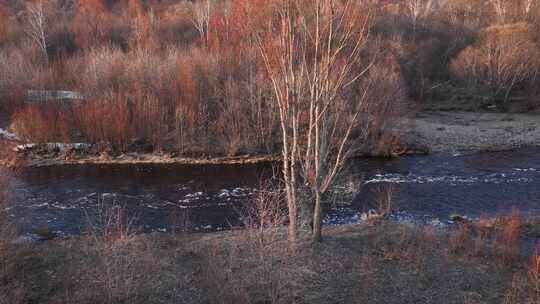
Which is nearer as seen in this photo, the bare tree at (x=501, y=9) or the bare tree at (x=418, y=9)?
the bare tree at (x=501, y=9)

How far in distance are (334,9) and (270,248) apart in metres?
6.03

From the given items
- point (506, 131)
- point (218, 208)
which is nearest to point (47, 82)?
point (218, 208)

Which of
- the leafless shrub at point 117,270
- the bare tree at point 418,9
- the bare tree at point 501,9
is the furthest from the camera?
the bare tree at point 418,9

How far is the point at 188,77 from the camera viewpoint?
1113 inches

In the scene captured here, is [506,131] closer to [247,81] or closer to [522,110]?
[522,110]

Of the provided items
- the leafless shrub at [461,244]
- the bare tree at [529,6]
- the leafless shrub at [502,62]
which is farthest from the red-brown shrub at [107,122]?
the bare tree at [529,6]

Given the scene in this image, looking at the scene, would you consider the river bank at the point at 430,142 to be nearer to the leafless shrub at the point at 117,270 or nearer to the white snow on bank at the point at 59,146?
the white snow on bank at the point at 59,146

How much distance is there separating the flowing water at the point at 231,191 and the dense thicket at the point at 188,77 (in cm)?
315

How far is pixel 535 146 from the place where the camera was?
2858cm

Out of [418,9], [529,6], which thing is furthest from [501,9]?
[418,9]

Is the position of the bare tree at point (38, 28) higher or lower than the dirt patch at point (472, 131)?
higher

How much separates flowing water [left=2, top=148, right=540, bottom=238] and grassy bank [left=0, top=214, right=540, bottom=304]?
3.31 m

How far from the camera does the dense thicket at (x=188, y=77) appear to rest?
27.1m

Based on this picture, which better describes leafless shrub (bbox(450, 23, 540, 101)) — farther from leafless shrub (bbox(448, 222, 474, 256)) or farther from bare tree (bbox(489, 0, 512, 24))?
leafless shrub (bbox(448, 222, 474, 256))
